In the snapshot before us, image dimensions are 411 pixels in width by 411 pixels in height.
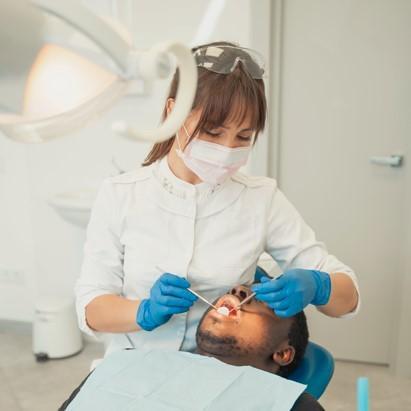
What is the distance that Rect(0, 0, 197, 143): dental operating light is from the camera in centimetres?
52

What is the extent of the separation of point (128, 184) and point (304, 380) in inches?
26.9

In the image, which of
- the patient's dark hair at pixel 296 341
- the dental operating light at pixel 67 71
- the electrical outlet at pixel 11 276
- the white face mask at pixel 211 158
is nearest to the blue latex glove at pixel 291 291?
the patient's dark hair at pixel 296 341

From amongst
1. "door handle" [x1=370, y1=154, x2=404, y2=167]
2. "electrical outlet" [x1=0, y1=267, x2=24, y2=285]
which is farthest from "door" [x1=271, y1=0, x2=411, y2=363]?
"electrical outlet" [x1=0, y1=267, x2=24, y2=285]

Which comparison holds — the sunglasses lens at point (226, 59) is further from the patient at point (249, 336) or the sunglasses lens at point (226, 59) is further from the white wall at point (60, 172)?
the white wall at point (60, 172)

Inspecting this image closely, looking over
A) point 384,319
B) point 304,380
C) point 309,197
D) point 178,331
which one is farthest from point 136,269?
point 384,319

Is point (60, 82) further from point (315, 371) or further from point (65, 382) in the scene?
point (65, 382)

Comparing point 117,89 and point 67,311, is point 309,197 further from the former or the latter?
point 117,89

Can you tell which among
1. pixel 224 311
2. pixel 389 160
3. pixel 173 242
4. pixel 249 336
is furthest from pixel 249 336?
pixel 389 160

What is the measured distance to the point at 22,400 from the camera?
2.34 metres

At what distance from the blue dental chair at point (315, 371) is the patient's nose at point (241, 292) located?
0.25m

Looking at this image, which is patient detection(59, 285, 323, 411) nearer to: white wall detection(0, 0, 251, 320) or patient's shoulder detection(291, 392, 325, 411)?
patient's shoulder detection(291, 392, 325, 411)

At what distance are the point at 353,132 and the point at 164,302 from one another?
1.52m

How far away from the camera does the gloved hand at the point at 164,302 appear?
1205 mm

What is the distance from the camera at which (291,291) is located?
1.23 metres
